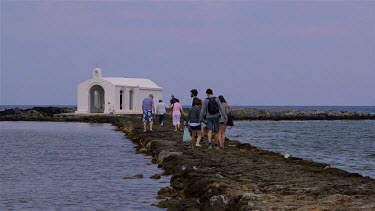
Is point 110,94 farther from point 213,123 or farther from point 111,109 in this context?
point 213,123

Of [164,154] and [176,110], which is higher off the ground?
[176,110]

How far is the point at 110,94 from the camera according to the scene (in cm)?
5431

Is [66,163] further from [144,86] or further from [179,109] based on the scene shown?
[144,86]

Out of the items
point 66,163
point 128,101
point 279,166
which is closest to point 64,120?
point 128,101

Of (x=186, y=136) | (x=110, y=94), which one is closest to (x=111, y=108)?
(x=110, y=94)

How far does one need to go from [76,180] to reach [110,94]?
40.5m

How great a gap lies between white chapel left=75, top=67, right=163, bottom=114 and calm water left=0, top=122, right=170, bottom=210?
31.7 meters

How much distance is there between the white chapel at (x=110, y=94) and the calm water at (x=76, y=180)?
31678mm

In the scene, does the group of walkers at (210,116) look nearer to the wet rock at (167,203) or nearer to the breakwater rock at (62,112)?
the wet rock at (167,203)

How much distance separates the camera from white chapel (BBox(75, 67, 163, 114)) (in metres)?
54.8

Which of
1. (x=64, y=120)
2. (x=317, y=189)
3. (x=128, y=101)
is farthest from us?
(x=128, y=101)

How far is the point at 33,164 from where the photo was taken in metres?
17.5

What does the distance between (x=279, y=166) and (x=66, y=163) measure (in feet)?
20.1

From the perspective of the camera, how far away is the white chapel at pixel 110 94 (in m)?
54.8
